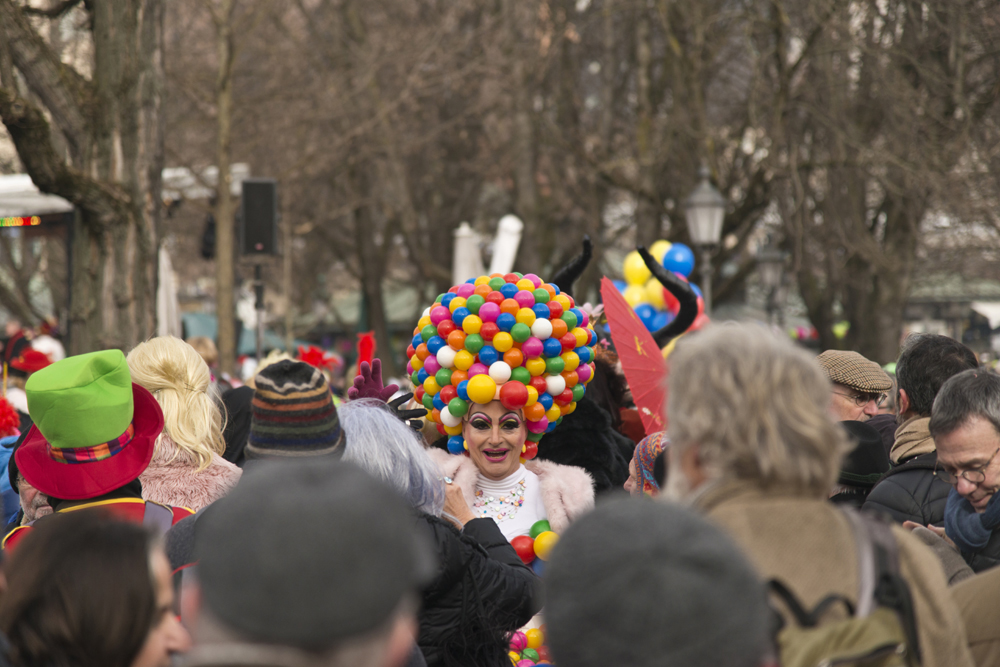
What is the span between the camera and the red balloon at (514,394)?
13.9 feet

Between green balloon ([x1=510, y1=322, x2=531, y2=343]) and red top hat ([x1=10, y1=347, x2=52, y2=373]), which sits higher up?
green balloon ([x1=510, y1=322, x2=531, y2=343])

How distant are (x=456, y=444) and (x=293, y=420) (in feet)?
6.01

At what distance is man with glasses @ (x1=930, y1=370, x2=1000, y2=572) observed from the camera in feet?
9.19

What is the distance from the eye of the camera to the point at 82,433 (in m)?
2.97

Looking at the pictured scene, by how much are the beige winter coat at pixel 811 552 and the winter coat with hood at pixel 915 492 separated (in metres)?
1.47

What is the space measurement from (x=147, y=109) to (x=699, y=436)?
19.8 feet

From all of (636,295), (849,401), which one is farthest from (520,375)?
(636,295)

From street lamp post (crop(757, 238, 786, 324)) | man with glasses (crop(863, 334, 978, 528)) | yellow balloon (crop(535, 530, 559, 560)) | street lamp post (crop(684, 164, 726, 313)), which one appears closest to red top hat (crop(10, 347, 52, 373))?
yellow balloon (crop(535, 530, 559, 560))

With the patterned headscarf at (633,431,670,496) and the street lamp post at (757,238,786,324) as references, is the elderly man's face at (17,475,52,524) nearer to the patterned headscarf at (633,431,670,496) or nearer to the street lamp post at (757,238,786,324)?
the patterned headscarf at (633,431,670,496)

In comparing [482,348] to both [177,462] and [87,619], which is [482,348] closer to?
[177,462]

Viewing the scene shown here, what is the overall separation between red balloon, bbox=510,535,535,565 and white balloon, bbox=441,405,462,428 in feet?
1.92

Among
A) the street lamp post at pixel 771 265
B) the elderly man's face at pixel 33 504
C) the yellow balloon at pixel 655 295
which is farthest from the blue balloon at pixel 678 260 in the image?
the elderly man's face at pixel 33 504

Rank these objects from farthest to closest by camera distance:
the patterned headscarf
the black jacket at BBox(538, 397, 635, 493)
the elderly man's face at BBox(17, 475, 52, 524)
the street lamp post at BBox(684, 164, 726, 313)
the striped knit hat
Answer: the street lamp post at BBox(684, 164, 726, 313), the black jacket at BBox(538, 397, 635, 493), the patterned headscarf, the elderly man's face at BBox(17, 475, 52, 524), the striped knit hat

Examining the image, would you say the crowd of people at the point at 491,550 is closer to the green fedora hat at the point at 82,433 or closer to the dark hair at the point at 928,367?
the green fedora hat at the point at 82,433
